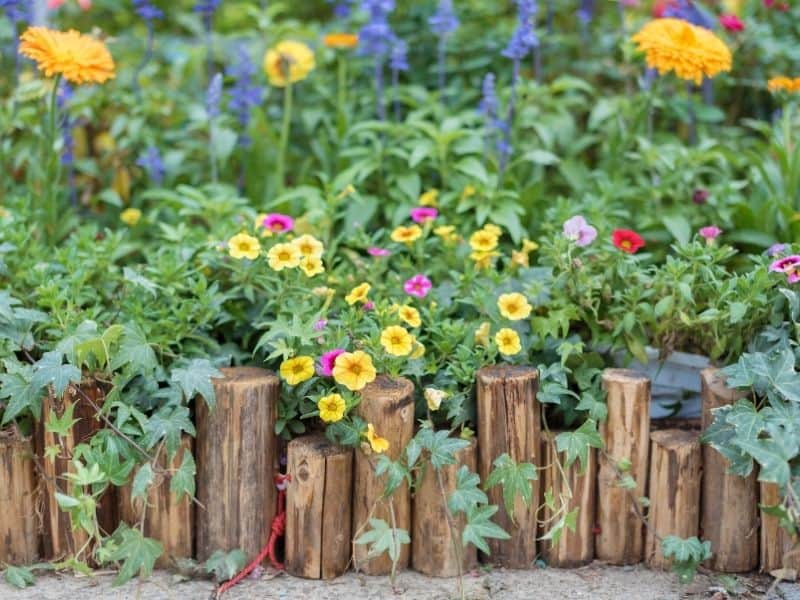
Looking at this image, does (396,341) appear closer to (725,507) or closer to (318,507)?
(318,507)

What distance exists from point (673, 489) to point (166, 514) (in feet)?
4.09

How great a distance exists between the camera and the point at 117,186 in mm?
3779

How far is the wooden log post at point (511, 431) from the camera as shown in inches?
99.2

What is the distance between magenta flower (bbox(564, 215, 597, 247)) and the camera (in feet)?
9.00

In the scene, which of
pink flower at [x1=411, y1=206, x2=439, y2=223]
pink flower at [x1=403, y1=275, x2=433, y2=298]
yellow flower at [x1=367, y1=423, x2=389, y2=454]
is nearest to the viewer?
yellow flower at [x1=367, y1=423, x2=389, y2=454]

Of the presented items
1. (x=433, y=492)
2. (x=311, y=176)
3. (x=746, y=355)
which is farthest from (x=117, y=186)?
(x=746, y=355)

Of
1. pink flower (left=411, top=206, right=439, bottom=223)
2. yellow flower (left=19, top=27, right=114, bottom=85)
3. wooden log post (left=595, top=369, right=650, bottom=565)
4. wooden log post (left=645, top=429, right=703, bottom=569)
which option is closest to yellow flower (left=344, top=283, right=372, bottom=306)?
pink flower (left=411, top=206, right=439, bottom=223)

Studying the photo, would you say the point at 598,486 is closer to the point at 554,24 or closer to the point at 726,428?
the point at 726,428

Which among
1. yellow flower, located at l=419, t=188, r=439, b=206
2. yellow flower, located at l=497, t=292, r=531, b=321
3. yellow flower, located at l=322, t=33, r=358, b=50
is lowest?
yellow flower, located at l=497, t=292, r=531, b=321

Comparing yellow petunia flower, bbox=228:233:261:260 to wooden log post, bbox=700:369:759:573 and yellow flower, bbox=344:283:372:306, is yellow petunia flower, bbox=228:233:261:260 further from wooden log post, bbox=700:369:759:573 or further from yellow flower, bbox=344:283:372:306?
wooden log post, bbox=700:369:759:573

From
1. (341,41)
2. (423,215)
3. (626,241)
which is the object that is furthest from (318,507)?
(341,41)

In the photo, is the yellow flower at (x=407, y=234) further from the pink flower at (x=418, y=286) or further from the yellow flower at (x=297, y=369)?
the yellow flower at (x=297, y=369)

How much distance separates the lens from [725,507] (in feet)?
8.36

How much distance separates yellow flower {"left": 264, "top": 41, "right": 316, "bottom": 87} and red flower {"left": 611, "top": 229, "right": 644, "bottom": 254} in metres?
1.41
